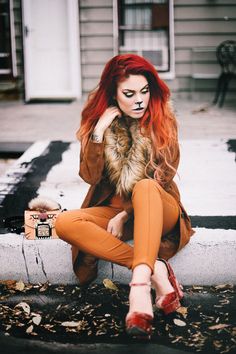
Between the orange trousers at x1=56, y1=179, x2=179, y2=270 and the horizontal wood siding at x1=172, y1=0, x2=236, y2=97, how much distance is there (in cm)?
685

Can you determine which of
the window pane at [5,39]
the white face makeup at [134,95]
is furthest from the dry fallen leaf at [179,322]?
the window pane at [5,39]

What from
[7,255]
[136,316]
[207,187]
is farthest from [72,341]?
[207,187]

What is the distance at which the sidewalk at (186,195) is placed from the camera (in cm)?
346

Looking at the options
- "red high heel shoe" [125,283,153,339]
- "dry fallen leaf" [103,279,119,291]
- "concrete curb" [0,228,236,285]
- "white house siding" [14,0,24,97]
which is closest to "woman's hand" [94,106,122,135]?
"concrete curb" [0,228,236,285]

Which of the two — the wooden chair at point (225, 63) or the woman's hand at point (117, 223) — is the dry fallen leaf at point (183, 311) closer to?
the woman's hand at point (117, 223)

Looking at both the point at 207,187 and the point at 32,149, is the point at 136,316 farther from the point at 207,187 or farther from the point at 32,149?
the point at 32,149

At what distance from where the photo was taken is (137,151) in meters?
3.21

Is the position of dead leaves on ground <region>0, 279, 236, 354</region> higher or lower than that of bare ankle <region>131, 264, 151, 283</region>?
lower

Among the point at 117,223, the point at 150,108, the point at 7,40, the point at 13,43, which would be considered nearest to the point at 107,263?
the point at 117,223

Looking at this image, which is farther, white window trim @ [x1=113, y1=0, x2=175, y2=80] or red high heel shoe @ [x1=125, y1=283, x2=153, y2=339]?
white window trim @ [x1=113, y1=0, x2=175, y2=80]

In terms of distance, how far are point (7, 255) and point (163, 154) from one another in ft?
3.53

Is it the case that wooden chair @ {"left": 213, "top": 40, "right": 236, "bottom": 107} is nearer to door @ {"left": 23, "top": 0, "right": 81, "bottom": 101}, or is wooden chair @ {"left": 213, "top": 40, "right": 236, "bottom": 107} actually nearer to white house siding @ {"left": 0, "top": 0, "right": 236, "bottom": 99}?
white house siding @ {"left": 0, "top": 0, "right": 236, "bottom": 99}

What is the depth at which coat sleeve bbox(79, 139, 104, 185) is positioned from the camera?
Result: 3.17 meters

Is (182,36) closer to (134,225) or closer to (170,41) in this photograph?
(170,41)
